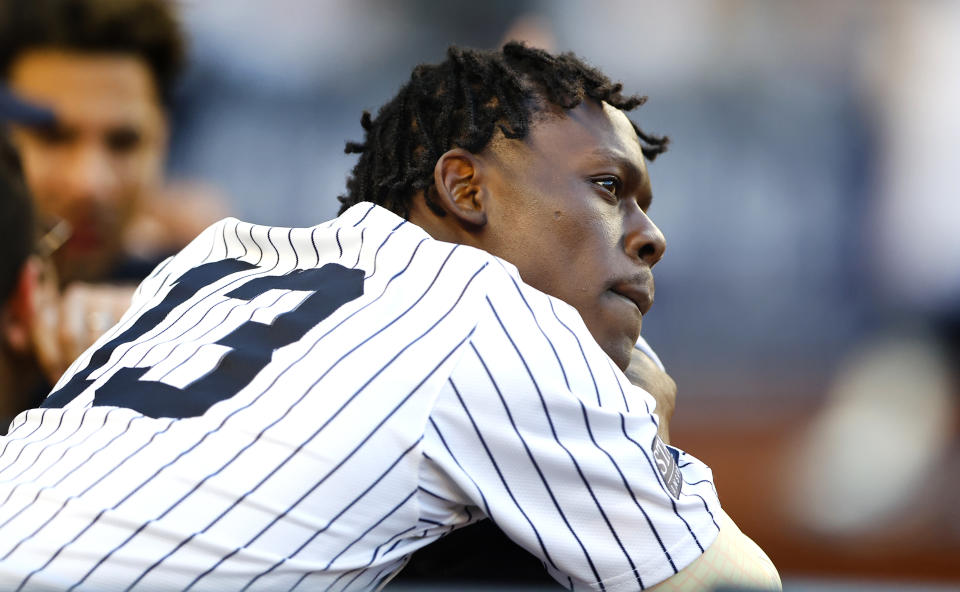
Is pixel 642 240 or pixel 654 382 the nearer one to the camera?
pixel 642 240

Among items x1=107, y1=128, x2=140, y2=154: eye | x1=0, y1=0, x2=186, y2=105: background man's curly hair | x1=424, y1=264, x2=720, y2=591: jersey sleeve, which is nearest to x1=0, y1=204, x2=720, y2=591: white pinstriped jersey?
x1=424, y1=264, x2=720, y2=591: jersey sleeve

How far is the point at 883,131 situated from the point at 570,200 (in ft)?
9.28

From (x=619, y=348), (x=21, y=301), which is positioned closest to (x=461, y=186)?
(x=619, y=348)

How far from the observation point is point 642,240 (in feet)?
5.94

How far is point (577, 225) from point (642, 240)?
129 mm

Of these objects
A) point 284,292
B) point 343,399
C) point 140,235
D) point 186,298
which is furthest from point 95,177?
point 343,399

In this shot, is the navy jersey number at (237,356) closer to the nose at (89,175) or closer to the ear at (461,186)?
the ear at (461,186)

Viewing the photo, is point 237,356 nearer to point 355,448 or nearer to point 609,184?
point 355,448

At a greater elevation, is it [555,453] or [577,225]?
[577,225]

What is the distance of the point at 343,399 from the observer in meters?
1.29

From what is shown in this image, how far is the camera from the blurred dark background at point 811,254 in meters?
4.08

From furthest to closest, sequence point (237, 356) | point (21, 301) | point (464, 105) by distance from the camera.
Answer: point (21, 301), point (464, 105), point (237, 356)

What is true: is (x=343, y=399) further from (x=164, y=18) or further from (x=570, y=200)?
(x=164, y=18)

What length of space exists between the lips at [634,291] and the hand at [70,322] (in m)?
1.98
